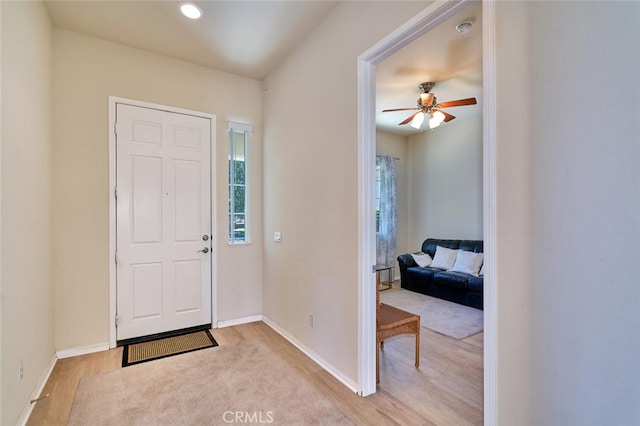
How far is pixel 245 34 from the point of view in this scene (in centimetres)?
277

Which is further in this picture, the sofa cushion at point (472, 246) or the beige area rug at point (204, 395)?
the sofa cushion at point (472, 246)

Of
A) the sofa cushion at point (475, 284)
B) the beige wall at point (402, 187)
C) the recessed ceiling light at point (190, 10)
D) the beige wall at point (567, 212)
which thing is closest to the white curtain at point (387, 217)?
the beige wall at point (402, 187)

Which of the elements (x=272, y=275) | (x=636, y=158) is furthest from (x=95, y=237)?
(x=636, y=158)

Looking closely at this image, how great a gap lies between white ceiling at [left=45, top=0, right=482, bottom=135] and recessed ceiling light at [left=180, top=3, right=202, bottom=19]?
52mm

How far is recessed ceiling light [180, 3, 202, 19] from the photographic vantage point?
2.39m

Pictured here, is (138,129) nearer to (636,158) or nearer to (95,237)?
(95,237)

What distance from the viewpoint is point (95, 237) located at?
2.90 m

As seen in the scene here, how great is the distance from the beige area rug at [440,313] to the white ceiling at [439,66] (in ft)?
9.77

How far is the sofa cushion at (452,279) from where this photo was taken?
173 inches

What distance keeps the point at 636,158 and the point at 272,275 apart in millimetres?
3152

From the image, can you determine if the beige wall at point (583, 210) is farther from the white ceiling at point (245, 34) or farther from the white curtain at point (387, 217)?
the white curtain at point (387, 217)

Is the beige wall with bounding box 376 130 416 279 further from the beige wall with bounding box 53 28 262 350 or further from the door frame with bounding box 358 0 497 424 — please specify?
the beige wall with bounding box 53 28 262 350

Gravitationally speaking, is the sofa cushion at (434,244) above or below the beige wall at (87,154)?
below

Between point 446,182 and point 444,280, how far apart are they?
2015mm
